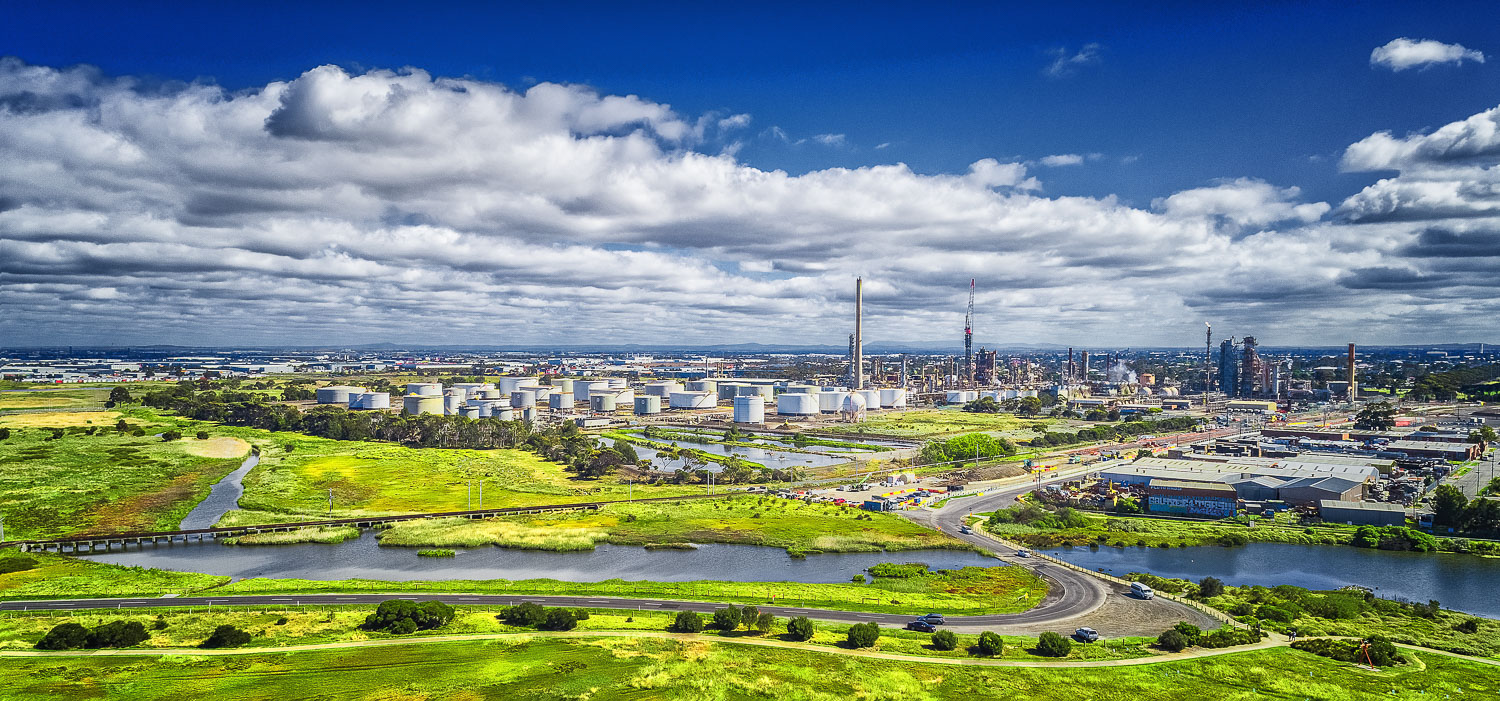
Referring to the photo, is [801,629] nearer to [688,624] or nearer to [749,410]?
[688,624]

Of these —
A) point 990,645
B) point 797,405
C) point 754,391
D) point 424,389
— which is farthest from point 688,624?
point 424,389

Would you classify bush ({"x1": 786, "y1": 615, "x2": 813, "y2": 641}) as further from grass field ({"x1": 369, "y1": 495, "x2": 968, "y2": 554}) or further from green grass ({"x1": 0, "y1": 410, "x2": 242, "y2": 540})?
green grass ({"x1": 0, "y1": 410, "x2": 242, "y2": 540})

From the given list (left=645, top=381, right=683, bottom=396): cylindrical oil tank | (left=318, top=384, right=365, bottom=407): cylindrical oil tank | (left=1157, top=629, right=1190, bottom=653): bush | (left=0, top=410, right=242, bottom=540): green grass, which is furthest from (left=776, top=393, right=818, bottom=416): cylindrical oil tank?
(left=1157, top=629, right=1190, bottom=653): bush

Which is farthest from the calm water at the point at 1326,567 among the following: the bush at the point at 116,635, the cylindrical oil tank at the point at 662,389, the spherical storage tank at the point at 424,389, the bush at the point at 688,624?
the spherical storage tank at the point at 424,389

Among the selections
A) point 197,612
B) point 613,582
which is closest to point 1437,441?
point 613,582

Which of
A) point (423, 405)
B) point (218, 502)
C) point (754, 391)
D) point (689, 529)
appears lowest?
point (218, 502)

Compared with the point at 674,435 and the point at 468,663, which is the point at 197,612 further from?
the point at 674,435
